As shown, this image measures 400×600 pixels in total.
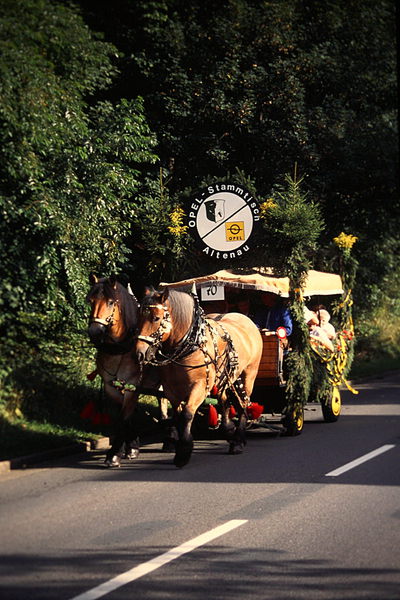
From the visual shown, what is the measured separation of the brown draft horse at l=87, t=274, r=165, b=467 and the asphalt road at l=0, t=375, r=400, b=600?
17.0 inches

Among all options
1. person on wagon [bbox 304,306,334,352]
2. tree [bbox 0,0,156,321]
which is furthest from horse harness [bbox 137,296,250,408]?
tree [bbox 0,0,156,321]

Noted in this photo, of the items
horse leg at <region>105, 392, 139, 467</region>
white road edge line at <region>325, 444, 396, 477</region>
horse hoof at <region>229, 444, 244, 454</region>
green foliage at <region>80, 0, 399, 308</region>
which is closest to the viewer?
white road edge line at <region>325, 444, 396, 477</region>

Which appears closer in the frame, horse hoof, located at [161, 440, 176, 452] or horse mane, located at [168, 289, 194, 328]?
horse mane, located at [168, 289, 194, 328]

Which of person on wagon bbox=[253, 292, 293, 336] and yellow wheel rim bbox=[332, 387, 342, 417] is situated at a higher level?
person on wagon bbox=[253, 292, 293, 336]

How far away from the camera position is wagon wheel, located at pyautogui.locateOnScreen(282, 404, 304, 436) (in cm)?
1366

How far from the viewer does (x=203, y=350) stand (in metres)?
11.3

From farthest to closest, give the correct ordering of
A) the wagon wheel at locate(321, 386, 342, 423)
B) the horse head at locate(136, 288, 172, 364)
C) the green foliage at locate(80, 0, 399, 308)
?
the green foliage at locate(80, 0, 399, 308) → the wagon wheel at locate(321, 386, 342, 423) → the horse head at locate(136, 288, 172, 364)

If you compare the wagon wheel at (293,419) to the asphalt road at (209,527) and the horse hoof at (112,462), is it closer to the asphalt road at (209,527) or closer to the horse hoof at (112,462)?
the asphalt road at (209,527)

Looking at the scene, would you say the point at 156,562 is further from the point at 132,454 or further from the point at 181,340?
the point at 132,454

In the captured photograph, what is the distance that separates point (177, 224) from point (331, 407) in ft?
13.5

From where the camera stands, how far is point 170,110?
2261cm

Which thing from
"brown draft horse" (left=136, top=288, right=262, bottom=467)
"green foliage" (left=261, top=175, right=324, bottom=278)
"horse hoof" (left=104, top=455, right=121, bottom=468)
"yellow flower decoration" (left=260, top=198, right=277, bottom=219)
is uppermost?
"yellow flower decoration" (left=260, top=198, right=277, bottom=219)

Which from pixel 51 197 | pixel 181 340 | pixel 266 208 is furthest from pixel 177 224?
pixel 181 340

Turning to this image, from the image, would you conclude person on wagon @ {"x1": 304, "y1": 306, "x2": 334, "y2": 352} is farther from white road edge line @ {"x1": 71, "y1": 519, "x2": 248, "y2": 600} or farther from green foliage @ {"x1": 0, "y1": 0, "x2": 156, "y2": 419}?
white road edge line @ {"x1": 71, "y1": 519, "x2": 248, "y2": 600}
